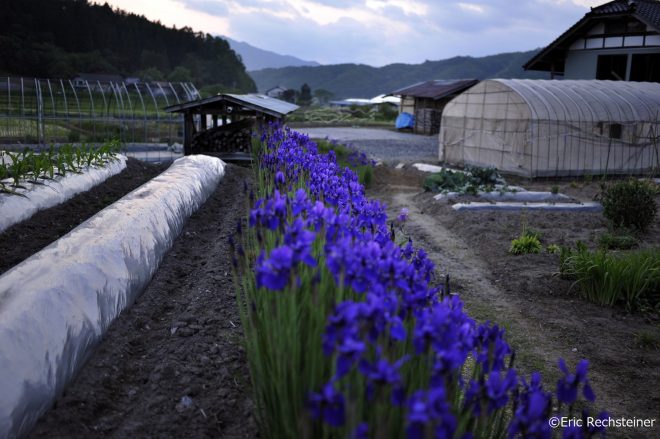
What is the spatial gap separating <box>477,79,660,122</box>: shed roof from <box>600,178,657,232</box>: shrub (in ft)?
20.3

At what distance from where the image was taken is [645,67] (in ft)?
64.8

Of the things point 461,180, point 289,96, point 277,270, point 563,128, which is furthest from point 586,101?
point 289,96

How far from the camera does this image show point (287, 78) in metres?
170

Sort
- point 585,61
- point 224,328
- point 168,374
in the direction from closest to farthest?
point 168,374, point 224,328, point 585,61

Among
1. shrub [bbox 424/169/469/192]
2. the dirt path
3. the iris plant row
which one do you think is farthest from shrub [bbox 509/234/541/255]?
the iris plant row

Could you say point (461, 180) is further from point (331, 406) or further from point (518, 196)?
point (331, 406)

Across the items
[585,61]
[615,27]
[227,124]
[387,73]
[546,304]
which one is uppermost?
[387,73]

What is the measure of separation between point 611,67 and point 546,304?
18263 millimetres

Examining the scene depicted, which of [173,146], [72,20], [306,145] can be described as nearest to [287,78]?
[72,20]

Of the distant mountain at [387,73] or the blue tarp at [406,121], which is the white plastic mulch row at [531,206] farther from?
the distant mountain at [387,73]

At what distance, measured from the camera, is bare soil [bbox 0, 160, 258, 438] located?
Answer: 2.62 metres

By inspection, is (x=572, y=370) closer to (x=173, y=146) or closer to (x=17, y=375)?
(x=17, y=375)

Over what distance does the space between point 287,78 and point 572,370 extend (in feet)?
→ 566

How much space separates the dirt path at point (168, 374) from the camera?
2.61m
